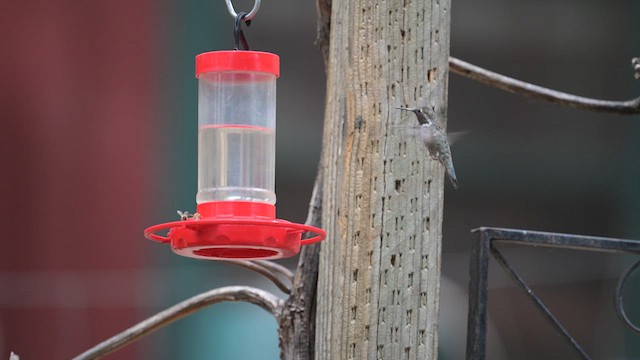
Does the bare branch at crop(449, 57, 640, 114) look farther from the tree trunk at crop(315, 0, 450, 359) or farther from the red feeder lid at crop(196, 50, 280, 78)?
the red feeder lid at crop(196, 50, 280, 78)

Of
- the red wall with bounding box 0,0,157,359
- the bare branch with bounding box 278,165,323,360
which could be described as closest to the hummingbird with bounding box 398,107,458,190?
the bare branch with bounding box 278,165,323,360

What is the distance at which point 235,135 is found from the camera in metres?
2.39

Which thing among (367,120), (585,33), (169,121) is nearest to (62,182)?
(169,121)

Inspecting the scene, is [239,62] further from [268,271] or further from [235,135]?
[268,271]

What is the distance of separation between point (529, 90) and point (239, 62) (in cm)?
88

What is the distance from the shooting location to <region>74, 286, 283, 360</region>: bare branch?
8.98 feet

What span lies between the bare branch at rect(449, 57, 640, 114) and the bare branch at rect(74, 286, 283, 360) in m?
0.66

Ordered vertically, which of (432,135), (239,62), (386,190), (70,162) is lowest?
(70,162)

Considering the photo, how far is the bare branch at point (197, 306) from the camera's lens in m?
2.74

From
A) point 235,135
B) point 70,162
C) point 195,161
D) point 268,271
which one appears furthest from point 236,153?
point 70,162

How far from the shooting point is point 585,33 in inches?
242

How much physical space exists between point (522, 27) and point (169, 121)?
1768 mm

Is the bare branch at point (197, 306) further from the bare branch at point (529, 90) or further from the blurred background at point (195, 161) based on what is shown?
the blurred background at point (195, 161)

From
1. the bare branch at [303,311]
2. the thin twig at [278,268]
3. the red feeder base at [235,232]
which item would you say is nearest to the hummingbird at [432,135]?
the red feeder base at [235,232]
